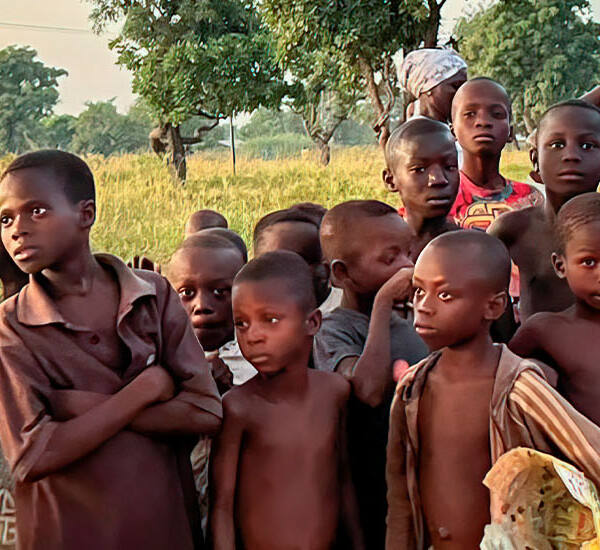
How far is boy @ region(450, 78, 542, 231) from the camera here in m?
3.75

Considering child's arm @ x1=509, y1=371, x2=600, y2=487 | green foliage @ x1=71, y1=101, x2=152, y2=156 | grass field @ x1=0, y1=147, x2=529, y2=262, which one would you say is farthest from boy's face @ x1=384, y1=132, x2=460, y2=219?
green foliage @ x1=71, y1=101, x2=152, y2=156

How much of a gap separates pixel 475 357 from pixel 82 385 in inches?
39.4

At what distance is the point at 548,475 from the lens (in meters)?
1.94

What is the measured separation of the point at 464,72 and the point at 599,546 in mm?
3430

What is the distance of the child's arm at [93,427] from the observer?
201cm

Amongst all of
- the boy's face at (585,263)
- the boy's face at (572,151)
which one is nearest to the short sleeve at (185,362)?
the boy's face at (585,263)

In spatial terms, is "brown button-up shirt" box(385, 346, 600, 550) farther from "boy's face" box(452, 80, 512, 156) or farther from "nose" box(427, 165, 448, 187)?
"boy's face" box(452, 80, 512, 156)

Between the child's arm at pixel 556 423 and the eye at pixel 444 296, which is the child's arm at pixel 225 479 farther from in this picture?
the child's arm at pixel 556 423

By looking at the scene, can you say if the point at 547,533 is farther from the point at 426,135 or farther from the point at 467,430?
the point at 426,135

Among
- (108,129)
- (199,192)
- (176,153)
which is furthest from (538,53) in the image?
(199,192)

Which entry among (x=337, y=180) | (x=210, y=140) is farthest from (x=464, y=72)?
(x=210, y=140)

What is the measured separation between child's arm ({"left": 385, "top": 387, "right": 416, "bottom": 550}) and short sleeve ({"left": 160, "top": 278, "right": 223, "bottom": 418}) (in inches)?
18.8

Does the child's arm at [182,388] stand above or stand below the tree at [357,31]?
below

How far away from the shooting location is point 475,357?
2188 mm
